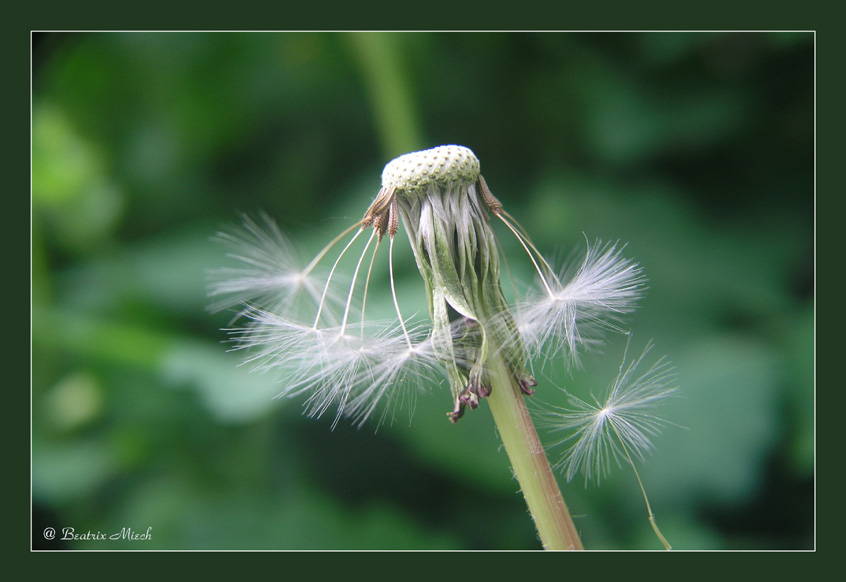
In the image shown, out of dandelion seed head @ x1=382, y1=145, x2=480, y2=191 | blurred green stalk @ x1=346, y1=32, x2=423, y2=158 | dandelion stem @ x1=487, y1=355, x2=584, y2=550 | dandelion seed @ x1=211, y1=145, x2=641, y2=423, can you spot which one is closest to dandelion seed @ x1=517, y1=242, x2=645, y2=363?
dandelion seed @ x1=211, y1=145, x2=641, y2=423

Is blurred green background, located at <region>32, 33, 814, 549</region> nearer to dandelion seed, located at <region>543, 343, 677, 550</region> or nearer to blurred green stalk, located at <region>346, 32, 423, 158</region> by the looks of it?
blurred green stalk, located at <region>346, 32, 423, 158</region>

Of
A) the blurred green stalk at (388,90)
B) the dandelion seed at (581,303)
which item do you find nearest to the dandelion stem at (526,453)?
the dandelion seed at (581,303)

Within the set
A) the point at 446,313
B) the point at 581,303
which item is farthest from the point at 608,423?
the point at 446,313

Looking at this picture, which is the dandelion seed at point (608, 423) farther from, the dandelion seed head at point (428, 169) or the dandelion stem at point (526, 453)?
the dandelion seed head at point (428, 169)

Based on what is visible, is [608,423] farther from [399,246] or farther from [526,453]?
[399,246]

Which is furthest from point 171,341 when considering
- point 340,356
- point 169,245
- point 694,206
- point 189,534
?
point 694,206

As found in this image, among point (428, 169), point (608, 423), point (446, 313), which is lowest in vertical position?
point (608, 423)

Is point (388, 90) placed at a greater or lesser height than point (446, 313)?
greater

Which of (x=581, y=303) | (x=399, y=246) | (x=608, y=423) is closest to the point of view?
(x=581, y=303)
